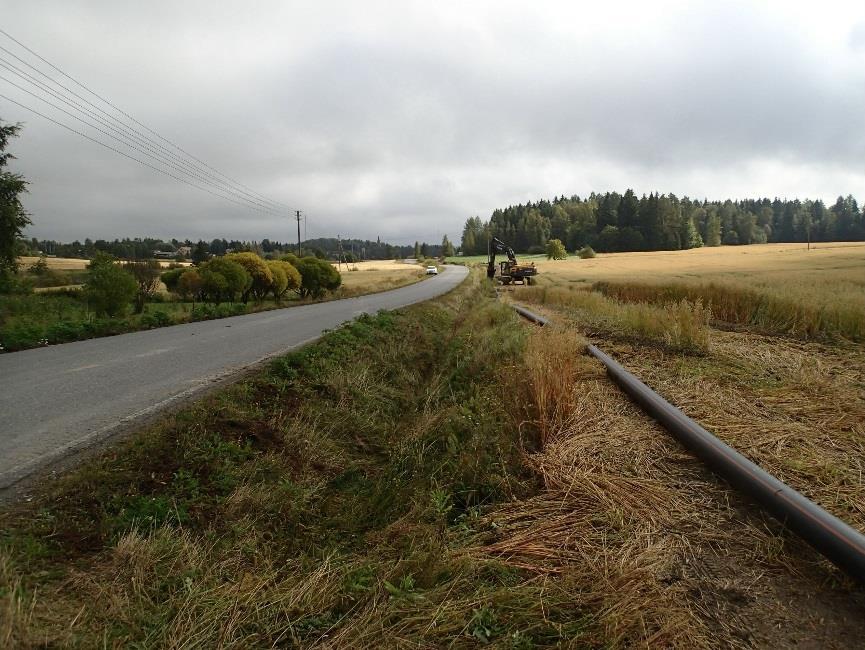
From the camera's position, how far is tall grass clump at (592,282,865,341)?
8.45m

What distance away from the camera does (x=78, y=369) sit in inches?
275

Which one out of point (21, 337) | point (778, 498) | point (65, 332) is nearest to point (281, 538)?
point (778, 498)

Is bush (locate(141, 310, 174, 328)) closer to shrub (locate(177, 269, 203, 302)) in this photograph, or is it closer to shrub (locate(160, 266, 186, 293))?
shrub (locate(177, 269, 203, 302))

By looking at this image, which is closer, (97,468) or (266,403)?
(97,468)

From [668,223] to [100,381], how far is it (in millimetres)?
97761

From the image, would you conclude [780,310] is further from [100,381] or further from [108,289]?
[108,289]

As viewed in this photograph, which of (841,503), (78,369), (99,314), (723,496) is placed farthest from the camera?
(99,314)

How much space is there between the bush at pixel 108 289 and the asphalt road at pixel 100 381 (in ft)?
14.8

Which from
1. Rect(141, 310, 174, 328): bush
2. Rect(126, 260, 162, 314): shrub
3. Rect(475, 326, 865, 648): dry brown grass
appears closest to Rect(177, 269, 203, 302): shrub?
Rect(126, 260, 162, 314): shrub

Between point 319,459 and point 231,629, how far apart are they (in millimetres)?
2866

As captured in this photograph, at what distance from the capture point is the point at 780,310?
1050 cm

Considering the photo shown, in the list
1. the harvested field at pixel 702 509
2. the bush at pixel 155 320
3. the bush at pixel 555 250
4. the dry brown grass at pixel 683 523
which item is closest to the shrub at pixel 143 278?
the bush at pixel 155 320

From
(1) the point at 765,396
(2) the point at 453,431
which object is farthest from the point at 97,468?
(1) the point at 765,396

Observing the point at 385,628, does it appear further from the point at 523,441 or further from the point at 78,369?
the point at 78,369
